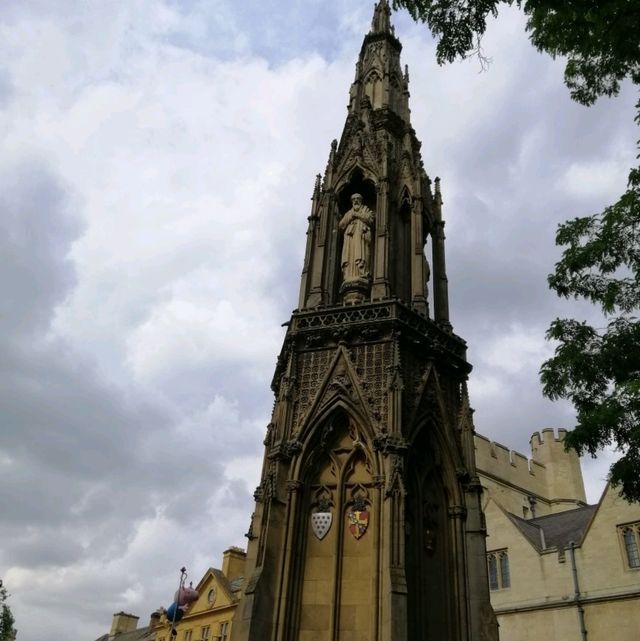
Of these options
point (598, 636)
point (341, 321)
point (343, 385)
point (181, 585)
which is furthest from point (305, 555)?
point (181, 585)

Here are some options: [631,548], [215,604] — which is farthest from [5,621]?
[631,548]

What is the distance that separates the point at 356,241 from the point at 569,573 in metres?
18.8

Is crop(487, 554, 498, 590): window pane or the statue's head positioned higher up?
the statue's head

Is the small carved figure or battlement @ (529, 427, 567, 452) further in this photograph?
battlement @ (529, 427, 567, 452)

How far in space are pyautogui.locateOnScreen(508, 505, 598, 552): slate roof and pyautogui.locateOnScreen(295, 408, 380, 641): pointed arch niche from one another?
1917 cm

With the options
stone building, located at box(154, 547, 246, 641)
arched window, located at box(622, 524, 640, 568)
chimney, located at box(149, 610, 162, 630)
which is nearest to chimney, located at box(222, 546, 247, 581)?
stone building, located at box(154, 547, 246, 641)

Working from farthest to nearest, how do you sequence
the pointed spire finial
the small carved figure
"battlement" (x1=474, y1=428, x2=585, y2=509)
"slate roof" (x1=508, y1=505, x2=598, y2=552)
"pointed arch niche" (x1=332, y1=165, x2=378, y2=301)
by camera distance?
"battlement" (x1=474, y1=428, x2=585, y2=509)
"slate roof" (x1=508, y1=505, x2=598, y2=552)
the pointed spire finial
"pointed arch niche" (x1=332, y1=165, x2=378, y2=301)
the small carved figure

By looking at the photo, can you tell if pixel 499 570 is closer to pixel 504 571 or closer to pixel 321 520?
pixel 504 571

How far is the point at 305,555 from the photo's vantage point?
1227cm

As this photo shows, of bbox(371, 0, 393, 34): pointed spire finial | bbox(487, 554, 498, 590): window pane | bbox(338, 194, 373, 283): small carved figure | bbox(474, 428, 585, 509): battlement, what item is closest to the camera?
bbox(338, 194, 373, 283): small carved figure

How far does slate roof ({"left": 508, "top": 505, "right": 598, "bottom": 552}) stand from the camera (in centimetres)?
3002

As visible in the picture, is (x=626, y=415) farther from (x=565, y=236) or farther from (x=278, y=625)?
(x=278, y=625)

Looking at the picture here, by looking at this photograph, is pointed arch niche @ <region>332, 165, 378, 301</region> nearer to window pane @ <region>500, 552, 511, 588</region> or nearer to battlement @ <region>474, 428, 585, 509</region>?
window pane @ <region>500, 552, 511, 588</region>

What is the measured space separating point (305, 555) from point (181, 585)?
81.4 ft
